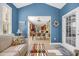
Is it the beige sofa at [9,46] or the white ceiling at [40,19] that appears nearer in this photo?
the beige sofa at [9,46]

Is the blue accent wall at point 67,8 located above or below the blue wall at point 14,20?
above

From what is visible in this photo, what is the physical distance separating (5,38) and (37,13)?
77cm

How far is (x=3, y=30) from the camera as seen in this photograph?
2.59 meters

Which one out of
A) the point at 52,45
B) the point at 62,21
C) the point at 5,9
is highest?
the point at 5,9

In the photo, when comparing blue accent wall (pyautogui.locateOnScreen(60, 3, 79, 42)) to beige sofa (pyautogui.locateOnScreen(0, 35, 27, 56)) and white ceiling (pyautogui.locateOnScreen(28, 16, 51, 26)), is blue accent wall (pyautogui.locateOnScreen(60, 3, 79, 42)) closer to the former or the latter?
white ceiling (pyautogui.locateOnScreen(28, 16, 51, 26))

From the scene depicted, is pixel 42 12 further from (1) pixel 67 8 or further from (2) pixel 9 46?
(2) pixel 9 46

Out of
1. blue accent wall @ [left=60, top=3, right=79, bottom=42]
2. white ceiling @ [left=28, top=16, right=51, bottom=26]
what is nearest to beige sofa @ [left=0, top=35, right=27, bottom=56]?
white ceiling @ [left=28, top=16, right=51, bottom=26]

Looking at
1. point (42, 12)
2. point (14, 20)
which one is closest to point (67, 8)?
point (42, 12)

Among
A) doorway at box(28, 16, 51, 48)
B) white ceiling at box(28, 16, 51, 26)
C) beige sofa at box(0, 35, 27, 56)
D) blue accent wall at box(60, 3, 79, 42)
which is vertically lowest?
beige sofa at box(0, 35, 27, 56)

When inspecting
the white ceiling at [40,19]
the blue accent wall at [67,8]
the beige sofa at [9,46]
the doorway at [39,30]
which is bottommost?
the beige sofa at [9,46]

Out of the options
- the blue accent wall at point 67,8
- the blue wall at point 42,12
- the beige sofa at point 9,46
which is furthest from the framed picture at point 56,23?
the beige sofa at point 9,46

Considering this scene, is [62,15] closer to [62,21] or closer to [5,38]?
[62,21]

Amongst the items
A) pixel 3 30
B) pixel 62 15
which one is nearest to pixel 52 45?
pixel 62 15

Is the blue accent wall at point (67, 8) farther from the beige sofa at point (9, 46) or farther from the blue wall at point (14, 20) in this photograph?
the beige sofa at point (9, 46)
